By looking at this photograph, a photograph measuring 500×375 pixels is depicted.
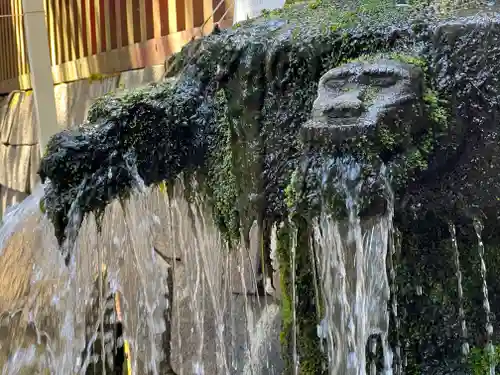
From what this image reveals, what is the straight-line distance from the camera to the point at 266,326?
346 cm

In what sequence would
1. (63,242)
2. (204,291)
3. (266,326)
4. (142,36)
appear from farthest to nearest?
(142,36)
(204,291)
(266,326)
(63,242)

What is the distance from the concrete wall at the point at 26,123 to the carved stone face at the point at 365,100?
3.90 metres

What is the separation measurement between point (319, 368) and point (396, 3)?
4.30 ft

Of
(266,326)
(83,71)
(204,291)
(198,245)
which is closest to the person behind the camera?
(198,245)

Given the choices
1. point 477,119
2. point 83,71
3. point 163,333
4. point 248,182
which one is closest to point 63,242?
point 248,182

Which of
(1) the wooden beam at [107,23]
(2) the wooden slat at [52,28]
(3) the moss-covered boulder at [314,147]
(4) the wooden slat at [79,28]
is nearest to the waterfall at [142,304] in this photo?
(3) the moss-covered boulder at [314,147]

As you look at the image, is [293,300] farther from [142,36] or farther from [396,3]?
[142,36]

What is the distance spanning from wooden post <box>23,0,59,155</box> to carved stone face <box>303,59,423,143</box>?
14.3 ft

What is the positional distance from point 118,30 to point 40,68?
0.79 m

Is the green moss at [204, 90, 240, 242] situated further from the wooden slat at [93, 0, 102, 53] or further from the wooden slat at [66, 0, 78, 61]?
the wooden slat at [66, 0, 78, 61]

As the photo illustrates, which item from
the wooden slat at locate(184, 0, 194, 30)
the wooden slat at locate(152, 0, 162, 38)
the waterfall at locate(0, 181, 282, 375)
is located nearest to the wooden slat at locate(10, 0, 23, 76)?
the wooden slat at locate(152, 0, 162, 38)

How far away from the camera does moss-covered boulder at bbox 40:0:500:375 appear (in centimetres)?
194

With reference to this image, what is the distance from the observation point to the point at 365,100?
6.36ft

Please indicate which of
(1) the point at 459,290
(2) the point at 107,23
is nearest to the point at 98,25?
(2) the point at 107,23
